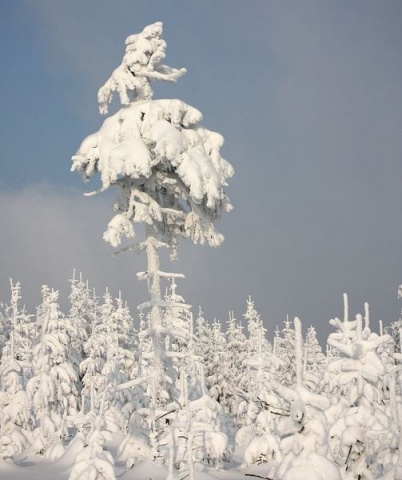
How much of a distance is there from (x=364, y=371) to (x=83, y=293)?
140 ft

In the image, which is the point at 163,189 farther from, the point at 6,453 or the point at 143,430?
the point at 6,453

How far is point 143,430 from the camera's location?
21125 millimetres

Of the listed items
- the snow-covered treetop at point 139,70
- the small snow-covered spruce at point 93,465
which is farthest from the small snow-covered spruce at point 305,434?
the snow-covered treetop at point 139,70

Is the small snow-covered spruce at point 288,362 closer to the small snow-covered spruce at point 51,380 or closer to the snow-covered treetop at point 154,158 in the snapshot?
the small snow-covered spruce at point 51,380

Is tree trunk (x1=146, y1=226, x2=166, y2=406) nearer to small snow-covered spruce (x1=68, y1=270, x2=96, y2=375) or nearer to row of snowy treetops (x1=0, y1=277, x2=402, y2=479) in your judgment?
row of snowy treetops (x1=0, y1=277, x2=402, y2=479)

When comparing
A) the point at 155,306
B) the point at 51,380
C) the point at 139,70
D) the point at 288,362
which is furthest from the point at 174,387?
the point at 288,362

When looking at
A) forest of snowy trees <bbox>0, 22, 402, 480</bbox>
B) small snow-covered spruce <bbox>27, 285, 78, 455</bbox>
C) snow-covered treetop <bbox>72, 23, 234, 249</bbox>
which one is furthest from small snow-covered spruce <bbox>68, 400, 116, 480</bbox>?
small snow-covered spruce <bbox>27, 285, 78, 455</bbox>

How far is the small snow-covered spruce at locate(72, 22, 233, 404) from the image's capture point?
59.5ft

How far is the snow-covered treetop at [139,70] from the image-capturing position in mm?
19641

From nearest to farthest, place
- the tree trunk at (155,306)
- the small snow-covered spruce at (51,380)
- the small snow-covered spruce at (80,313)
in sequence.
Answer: the tree trunk at (155,306) → the small snow-covered spruce at (51,380) → the small snow-covered spruce at (80,313)

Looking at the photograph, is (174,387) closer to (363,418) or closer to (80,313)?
(363,418)

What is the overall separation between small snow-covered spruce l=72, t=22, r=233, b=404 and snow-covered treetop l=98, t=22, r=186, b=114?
0.11 ft

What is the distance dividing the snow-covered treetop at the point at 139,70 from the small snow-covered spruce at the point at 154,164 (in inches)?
1.3

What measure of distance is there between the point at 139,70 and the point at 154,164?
13.2 feet
